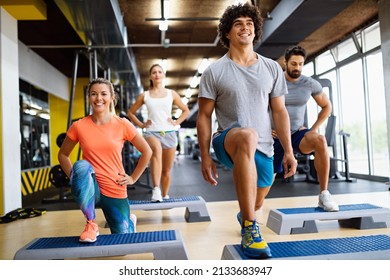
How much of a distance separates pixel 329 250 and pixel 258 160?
514mm

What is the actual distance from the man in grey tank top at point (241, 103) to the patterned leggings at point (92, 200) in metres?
0.57

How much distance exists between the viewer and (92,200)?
6.16 feet

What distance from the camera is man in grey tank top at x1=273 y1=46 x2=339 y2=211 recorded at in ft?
8.59

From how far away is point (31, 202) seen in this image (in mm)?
4926

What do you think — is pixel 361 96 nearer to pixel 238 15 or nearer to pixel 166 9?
pixel 166 9

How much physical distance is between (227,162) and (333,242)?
2.10 feet

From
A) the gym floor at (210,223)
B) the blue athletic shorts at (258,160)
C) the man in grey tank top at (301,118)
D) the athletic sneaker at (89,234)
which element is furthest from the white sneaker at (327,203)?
the athletic sneaker at (89,234)

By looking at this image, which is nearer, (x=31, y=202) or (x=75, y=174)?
(x=75, y=174)

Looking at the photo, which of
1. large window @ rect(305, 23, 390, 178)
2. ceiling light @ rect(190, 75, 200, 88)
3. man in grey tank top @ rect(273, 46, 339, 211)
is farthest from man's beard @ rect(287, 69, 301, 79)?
ceiling light @ rect(190, 75, 200, 88)

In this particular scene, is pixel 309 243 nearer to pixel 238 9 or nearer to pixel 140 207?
pixel 238 9

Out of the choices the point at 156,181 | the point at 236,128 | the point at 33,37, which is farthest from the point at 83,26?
the point at 236,128

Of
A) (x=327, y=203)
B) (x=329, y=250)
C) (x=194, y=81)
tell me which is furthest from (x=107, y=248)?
(x=194, y=81)

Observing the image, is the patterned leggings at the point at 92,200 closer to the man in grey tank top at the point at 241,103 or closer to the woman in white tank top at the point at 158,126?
the man in grey tank top at the point at 241,103
